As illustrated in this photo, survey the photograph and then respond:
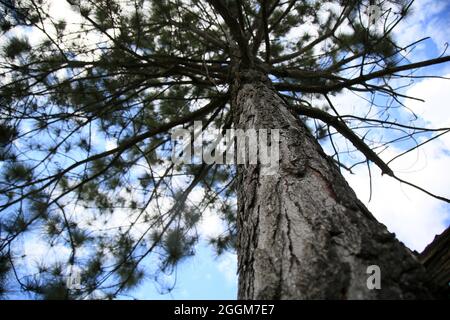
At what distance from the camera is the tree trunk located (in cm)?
52

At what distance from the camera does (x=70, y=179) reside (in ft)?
8.32

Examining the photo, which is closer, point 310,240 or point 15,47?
point 310,240

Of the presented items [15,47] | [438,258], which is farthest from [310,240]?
[15,47]

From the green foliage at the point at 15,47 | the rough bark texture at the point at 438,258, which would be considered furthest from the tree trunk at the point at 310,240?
the green foliage at the point at 15,47

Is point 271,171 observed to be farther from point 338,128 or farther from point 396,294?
point 338,128

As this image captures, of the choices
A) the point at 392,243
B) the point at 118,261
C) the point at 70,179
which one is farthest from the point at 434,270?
the point at 70,179

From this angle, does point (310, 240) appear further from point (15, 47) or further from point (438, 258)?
point (15, 47)

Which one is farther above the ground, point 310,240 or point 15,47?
point 15,47

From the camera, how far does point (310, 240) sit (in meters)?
0.62

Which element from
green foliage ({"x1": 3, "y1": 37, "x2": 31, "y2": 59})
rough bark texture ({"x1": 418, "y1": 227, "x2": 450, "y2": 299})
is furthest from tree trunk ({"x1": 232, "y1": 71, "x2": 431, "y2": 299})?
green foliage ({"x1": 3, "y1": 37, "x2": 31, "y2": 59})

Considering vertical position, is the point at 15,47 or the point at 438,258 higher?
the point at 15,47

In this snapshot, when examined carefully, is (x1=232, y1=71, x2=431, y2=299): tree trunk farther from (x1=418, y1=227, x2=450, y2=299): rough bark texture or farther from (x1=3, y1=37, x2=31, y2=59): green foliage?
(x1=3, y1=37, x2=31, y2=59): green foliage

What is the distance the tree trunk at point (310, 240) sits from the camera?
1.70 feet

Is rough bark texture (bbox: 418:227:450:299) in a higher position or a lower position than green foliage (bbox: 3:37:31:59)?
lower
